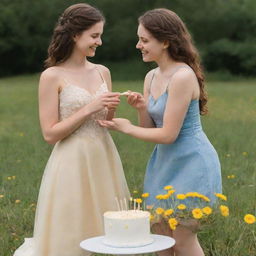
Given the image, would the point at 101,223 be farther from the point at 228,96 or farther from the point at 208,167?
the point at 228,96

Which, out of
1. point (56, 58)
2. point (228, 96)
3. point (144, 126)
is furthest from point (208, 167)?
point (228, 96)

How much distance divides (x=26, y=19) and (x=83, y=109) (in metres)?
46.7

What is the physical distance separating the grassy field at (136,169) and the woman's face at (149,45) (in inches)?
43.8

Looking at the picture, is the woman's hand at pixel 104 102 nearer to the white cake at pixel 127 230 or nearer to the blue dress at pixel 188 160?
the blue dress at pixel 188 160

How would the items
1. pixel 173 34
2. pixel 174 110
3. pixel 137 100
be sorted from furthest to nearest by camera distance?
pixel 137 100 < pixel 173 34 < pixel 174 110

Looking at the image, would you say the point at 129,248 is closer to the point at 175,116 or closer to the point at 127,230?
the point at 127,230

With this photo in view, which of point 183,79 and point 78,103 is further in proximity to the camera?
point 78,103

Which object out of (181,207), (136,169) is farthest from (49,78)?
(136,169)

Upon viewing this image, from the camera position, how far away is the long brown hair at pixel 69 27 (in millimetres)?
4746

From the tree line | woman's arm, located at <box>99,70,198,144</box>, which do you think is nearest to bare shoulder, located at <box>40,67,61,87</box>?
woman's arm, located at <box>99,70,198,144</box>

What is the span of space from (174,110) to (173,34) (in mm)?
486

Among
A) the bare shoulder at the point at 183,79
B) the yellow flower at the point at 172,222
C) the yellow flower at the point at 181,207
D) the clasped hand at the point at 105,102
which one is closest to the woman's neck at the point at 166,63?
the bare shoulder at the point at 183,79

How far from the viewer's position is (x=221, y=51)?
150 ft

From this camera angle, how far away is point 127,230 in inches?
144
